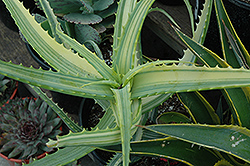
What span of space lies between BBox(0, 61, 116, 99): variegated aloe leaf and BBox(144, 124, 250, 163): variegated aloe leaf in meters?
0.10

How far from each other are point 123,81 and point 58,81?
0.08 m

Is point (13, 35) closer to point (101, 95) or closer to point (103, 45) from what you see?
point (103, 45)

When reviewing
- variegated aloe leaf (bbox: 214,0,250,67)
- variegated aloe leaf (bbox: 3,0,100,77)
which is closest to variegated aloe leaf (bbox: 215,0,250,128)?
variegated aloe leaf (bbox: 214,0,250,67)

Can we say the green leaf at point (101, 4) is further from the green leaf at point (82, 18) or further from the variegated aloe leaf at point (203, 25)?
the variegated aloe leaf at point (203, 25)

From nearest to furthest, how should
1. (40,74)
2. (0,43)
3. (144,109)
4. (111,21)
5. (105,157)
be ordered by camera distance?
(40,74) < (144,109) < (105,157) < (111,21) < (0,43)

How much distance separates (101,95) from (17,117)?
51cm

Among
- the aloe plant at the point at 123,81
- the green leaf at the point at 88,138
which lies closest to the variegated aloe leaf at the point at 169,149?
the aloe plant at the point at 123,81

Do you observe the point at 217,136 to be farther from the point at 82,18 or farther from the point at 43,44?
the point at 82,18

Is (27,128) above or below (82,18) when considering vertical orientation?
below

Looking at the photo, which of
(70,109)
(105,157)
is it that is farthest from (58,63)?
(70,109)

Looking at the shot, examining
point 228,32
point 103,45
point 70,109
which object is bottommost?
point 228,32

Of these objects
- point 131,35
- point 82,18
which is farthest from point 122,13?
point 82,18

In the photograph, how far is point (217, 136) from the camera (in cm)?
36

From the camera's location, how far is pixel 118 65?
367 mm
